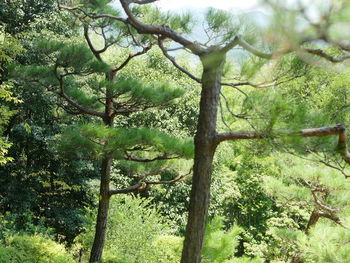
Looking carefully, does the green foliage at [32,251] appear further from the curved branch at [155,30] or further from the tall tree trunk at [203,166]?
the curved branch at [155,30]

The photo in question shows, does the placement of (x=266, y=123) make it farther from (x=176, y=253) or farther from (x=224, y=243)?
(x=176, y=253)

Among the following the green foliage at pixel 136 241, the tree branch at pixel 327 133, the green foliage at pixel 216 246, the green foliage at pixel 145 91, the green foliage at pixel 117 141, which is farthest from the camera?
the green foliage at pixel 136 241

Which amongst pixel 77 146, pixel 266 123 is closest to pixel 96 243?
pixel 77 146

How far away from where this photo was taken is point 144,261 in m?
5.15

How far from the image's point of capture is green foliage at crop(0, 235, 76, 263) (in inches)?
142

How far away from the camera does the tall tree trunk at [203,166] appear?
2377 mm

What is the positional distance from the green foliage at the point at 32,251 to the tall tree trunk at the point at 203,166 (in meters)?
1.70

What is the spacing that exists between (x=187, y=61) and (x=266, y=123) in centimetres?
602

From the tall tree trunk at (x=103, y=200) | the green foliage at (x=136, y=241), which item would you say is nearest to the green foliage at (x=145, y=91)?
the tall tree trunk at (x=103, y=200)

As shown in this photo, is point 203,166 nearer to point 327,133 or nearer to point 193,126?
point 327,133

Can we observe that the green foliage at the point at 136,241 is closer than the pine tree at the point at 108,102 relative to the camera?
No

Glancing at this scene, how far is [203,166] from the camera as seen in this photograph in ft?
7.83

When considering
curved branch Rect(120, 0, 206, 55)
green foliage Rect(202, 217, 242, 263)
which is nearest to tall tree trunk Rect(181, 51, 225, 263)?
curved branch Rect(120, 0, 206, 55)

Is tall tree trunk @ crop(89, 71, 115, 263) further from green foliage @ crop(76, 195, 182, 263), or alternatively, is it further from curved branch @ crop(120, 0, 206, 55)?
curved branch @ crop(120, 0, 206, 55)
